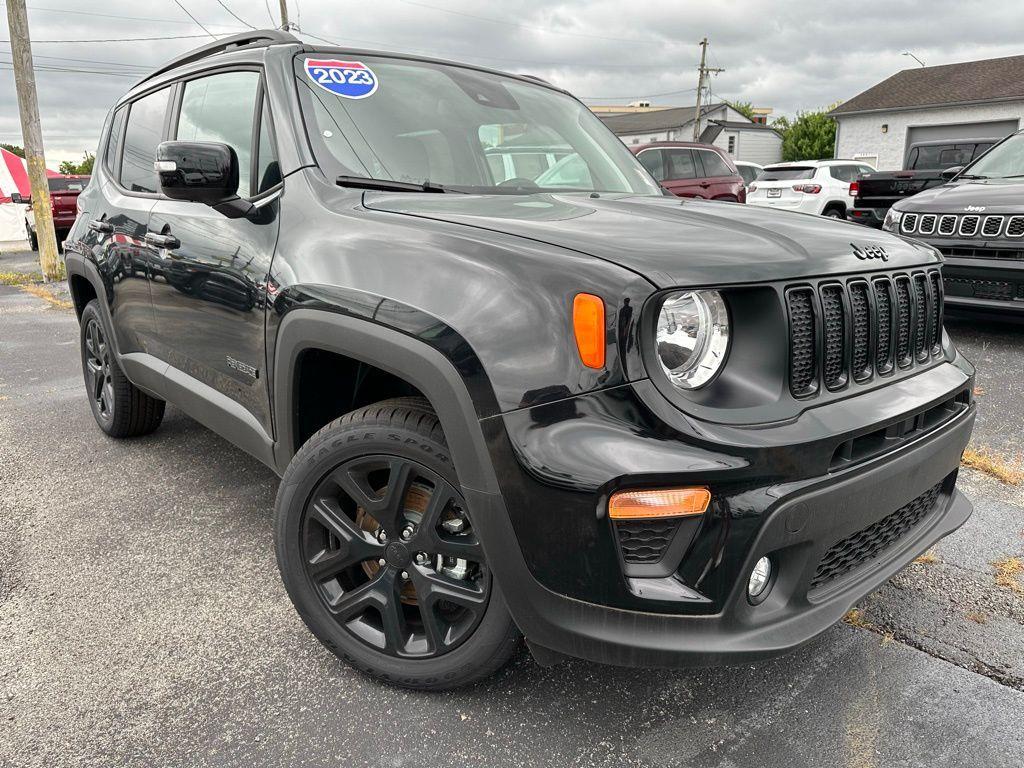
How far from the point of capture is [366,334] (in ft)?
6.37

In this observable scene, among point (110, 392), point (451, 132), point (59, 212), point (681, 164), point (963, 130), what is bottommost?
point (59, 212)

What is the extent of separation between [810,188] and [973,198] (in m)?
9.47

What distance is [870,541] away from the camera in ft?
6.57

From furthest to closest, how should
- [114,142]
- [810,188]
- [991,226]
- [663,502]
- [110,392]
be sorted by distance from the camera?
[810,188] < [991,226] < [110,392] < [114,142] < [663,502]

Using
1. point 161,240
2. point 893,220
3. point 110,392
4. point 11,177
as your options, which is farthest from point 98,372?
point 11,177

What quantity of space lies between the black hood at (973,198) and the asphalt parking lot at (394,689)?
11.0 ft

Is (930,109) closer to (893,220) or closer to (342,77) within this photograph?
(893,220)

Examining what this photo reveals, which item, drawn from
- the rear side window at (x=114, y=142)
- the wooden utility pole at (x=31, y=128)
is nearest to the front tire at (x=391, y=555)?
the rear side window at (x=114, y=142)

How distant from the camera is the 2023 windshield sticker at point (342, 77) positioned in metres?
2.58

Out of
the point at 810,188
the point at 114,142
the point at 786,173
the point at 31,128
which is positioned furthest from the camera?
the point at 786,173

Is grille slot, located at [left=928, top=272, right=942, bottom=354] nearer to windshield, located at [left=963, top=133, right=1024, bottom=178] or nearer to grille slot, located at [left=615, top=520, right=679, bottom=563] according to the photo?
grille slot, located at [left=615, top=520, right=679, bottom=563]

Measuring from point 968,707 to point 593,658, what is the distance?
1081 millimetres

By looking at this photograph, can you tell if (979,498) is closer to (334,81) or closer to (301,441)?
(301,441)

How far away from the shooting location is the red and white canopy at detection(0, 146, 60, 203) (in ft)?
60.9
